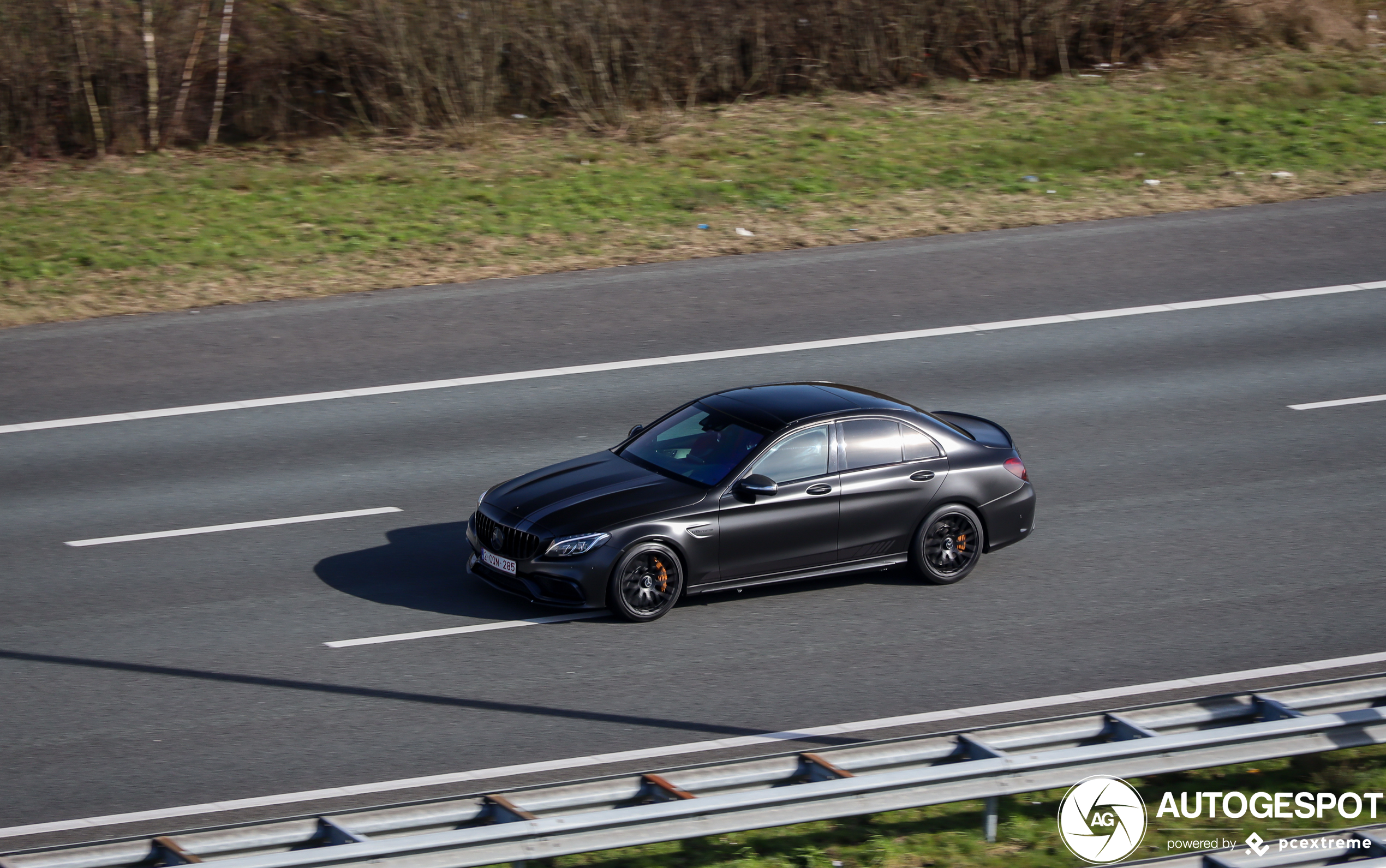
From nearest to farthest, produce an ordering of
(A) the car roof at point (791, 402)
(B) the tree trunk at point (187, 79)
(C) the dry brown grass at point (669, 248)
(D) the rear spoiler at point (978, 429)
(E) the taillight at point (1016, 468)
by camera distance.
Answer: (A) the car roof at point (791, 402), (E) the taillight at point (1016, 468), (D) the rear spoiler at point (978, 429), (C) the dry brown grass at point (669, 248), (B) the tree trunk at point (187, 79)

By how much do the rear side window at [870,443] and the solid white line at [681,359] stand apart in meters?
→ 4.56

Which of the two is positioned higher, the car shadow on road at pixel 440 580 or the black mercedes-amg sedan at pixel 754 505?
the black mercedes-amg sedan at pixel 754 505

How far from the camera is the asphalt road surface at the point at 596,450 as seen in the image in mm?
9008

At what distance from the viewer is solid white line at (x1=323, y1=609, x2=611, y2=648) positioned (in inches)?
393

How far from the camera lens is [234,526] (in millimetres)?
11930

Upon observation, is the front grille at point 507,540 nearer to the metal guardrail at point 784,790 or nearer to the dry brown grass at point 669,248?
the metal guardrail at point 784,790

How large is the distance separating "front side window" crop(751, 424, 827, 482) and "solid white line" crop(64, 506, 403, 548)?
330 cm

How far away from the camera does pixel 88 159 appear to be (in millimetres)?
21297

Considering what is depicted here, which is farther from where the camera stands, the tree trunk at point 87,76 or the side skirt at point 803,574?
the tree trunk at point 87,76

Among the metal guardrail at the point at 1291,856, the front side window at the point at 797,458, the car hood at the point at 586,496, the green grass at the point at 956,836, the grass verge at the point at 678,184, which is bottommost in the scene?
the green grass at the point at 956,836

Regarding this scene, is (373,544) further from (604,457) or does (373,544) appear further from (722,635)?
(722,635)

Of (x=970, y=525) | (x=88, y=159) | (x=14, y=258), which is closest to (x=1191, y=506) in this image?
(x=970, y=525)

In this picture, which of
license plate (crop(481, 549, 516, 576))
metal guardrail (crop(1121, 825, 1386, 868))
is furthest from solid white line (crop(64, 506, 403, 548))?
metal guardrail (crop(1121, 825, 1386, 868))

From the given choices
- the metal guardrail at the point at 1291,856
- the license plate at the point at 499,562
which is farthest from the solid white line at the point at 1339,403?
the metal guardrail at the point at 1291,856
